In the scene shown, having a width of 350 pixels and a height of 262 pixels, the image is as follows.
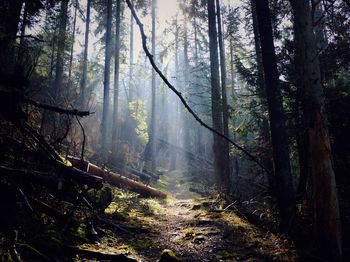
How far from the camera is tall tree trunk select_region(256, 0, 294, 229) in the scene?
23.4 feet

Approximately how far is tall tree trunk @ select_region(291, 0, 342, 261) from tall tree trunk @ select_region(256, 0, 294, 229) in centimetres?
110

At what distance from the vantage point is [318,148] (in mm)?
6000

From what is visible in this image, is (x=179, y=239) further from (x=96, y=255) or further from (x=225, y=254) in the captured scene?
(x=96, y=255)

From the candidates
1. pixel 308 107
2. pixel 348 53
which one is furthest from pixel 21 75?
pixel 348 53

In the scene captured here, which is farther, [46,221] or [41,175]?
[46,221]

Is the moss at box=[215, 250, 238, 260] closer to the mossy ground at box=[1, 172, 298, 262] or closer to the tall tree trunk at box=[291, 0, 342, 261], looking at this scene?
the mossy ground at box=[1, 172, 298, 262]

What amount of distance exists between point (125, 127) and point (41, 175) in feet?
109

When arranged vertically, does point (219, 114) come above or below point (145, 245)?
above

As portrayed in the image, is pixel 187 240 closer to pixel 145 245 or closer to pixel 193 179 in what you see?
pixel 145 245

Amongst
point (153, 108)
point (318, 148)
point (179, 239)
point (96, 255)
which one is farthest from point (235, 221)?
point (153, 108)

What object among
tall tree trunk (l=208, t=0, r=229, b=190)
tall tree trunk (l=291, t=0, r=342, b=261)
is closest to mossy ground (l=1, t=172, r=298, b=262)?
tall tree trunk (l=291, t=0, r=342, b=261)

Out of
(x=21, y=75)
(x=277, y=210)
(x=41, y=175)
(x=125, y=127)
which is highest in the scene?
(x=125, y=127)

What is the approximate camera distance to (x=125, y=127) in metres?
37.4

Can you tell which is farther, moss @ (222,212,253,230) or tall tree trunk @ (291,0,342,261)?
moss @ (222,212,253,230)
